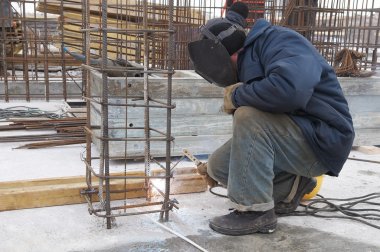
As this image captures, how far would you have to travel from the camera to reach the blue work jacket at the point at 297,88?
2.80 metres

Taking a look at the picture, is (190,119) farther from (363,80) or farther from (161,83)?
(363,80)

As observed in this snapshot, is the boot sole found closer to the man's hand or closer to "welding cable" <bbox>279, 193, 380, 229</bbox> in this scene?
"welding cable" <bbox>279, 193, 380, 229</bbox>

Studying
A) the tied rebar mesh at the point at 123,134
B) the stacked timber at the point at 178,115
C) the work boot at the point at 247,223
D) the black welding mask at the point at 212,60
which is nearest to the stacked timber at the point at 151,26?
the stacked timber at the point at 178,115

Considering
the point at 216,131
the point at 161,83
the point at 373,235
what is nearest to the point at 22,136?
the point at 161,83

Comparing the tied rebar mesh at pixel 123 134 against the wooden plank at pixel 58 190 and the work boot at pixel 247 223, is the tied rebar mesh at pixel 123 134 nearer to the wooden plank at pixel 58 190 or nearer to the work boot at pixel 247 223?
the wooden plank at pixel 58 190

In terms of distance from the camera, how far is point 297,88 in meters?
2.78

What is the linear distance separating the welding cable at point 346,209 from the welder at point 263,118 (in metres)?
0.47

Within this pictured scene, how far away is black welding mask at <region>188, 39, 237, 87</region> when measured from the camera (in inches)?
119

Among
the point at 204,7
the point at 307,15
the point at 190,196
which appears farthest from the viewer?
the point at 204,7

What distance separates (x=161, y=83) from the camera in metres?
4.55

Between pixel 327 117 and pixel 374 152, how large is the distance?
272cm

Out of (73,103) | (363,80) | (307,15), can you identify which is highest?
(307,15)

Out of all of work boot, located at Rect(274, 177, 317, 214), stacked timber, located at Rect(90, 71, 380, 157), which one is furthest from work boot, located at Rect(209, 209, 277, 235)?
stacked timber, located at Rect(90, 71, 380, 157)

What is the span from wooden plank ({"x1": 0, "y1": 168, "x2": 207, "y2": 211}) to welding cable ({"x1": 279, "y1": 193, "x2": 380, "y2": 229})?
2.90 feet
